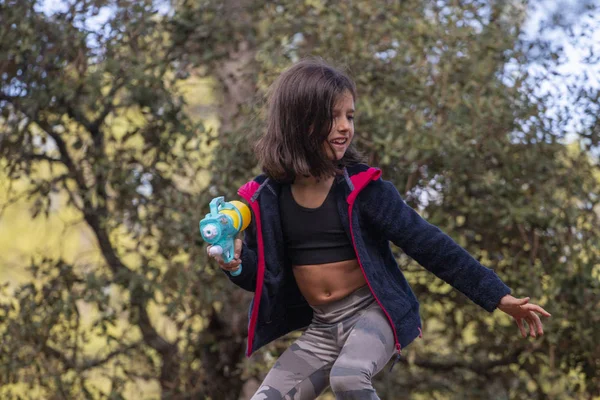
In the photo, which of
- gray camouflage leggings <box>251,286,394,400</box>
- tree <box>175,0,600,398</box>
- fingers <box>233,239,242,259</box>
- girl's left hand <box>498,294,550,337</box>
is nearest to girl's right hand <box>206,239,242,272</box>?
fingers <box>233,239,242,259</box>

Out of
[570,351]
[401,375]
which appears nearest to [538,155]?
[570,351]

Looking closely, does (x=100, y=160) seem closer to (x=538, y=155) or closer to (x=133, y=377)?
(x=133, y=377)

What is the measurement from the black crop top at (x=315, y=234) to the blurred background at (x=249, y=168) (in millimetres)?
1500

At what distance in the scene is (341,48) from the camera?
472 centimetres

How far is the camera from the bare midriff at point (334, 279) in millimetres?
2844

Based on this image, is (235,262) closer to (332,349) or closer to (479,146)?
(332,349)

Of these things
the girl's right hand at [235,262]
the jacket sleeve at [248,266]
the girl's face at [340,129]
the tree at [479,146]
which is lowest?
the tree at [479,146]

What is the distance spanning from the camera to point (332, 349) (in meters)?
2.86

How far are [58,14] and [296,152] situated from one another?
2.45 metres

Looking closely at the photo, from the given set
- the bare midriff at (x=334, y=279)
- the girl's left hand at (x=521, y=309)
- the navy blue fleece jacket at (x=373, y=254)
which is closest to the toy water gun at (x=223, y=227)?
the navy blue fleece jacket at (x=373, y=254)

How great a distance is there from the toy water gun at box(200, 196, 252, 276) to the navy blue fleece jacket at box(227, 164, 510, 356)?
14 centimetres

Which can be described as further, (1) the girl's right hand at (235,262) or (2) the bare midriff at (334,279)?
(2) the bare midriff at (334,279)

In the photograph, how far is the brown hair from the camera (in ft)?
9.20

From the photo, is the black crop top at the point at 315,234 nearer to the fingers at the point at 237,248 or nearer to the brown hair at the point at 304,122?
the brown hair at the point at 304,122
